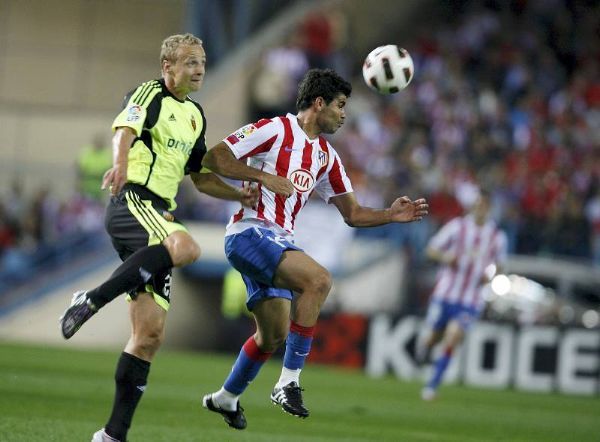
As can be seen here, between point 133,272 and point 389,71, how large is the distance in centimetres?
284

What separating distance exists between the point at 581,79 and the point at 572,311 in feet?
24.0

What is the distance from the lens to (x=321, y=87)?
877cm

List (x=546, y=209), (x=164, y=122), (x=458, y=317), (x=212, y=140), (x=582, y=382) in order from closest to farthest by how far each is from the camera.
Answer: (x=164, y=122)
(x=458, y=317)
(x=582, y=382)
(x=546, y=209)
(x=212, y=140)

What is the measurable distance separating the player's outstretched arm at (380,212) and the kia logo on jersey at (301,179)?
462 millimetres

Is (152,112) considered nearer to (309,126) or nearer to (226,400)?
(309,126)

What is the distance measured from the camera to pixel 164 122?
25.3 feet

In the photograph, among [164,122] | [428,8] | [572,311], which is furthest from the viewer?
[428,8]

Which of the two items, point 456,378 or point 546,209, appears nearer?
point 456,378

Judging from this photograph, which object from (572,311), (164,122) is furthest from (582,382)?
(164,122)

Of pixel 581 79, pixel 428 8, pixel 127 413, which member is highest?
pixel 428 8

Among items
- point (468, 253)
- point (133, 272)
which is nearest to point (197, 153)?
point (133, 272)

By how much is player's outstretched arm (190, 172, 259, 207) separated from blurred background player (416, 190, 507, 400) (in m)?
7.11

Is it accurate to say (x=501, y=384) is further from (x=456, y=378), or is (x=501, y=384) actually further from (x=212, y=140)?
(x=212, y=140)

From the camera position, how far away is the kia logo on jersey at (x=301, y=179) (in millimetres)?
8734
